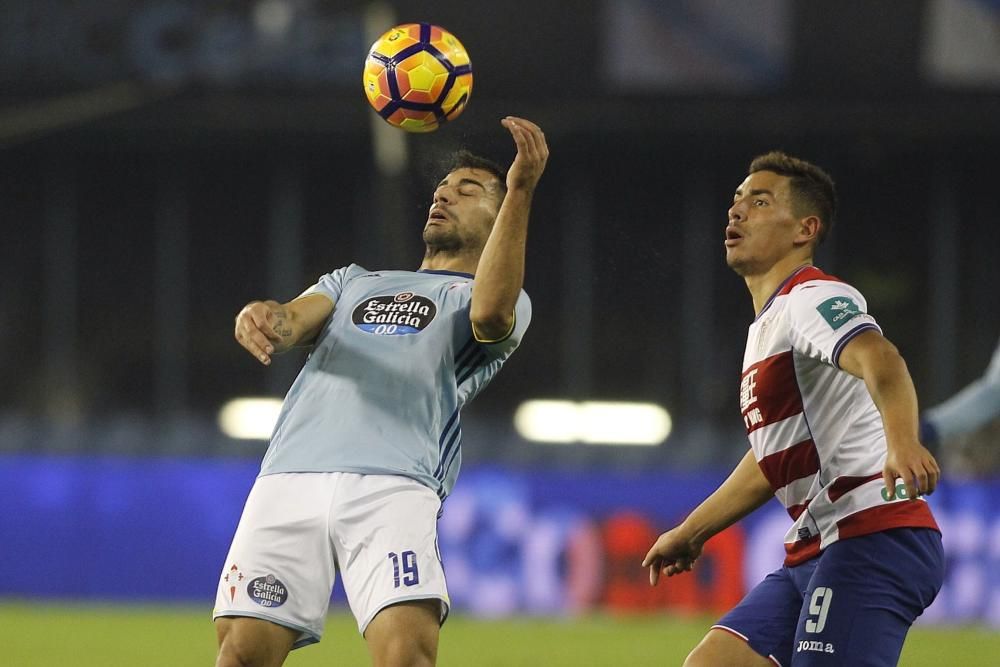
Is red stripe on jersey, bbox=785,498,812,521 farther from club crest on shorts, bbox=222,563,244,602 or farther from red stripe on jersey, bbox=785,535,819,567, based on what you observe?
club crest on shorts, bbox=222,563,244,602

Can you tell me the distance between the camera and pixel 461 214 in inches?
206

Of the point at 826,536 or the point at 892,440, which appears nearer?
the point at 892,440

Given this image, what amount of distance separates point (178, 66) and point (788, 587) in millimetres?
14668

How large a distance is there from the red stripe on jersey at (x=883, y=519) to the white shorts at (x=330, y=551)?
47.7 inches

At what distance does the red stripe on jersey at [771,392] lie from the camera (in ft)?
15.0

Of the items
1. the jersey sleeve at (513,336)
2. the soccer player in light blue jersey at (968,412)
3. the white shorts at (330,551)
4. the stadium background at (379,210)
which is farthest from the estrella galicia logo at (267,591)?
the stadium background at (379,210)

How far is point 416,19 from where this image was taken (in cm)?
1800

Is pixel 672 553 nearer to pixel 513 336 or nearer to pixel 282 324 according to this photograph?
pixel 513 336

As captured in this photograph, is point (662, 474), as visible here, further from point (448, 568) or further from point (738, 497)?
point (738, 497)

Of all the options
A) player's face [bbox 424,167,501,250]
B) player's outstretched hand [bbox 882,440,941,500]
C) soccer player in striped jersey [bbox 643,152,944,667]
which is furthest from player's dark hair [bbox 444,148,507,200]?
player's outstretched hand [bbox 882,440,941,500]

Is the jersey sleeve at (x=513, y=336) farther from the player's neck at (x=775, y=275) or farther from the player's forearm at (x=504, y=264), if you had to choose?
the player's neck at (x=775, y=275)

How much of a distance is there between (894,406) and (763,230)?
3.51 feet

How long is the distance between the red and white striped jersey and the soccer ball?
5.14 ft

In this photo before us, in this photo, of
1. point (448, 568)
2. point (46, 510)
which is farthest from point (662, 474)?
point (46, 510)
